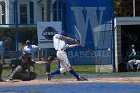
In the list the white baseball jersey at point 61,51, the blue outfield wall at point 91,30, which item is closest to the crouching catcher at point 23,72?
the white baseball jersey at point 61,51

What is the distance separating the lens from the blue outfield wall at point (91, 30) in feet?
88.1

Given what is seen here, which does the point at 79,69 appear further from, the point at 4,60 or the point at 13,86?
the point at 13,86

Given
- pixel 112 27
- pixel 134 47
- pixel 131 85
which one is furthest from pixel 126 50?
pixel 131 85

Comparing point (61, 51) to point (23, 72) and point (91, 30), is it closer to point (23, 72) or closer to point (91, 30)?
point (23, 72)

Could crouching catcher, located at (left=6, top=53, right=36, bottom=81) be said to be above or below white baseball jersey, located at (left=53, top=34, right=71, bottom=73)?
below

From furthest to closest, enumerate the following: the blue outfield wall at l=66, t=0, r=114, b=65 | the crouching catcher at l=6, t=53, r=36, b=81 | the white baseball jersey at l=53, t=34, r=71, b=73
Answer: the blue outfield wall at l=66, t=0, r=114, b=65 < the crouching catcher at l=6, t=53, r=36, b=81 < the white baseball jersey at l=53, t=34, r=71, b=73

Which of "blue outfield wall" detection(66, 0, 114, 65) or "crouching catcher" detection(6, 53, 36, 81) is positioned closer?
"crouching catcher" detection(6, 53, 36, 81)

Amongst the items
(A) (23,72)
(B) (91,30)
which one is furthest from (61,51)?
(B) (91,30)

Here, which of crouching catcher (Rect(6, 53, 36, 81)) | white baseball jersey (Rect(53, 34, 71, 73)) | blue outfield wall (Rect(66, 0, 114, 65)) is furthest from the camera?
blue outfield wall (Rect(66, 0, 114, 65))

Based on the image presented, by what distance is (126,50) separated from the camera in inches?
1202

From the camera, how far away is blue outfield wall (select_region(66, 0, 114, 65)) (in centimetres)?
2684

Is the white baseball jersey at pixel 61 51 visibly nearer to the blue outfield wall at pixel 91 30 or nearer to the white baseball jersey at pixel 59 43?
the white baseball jersey at pixel 59 43

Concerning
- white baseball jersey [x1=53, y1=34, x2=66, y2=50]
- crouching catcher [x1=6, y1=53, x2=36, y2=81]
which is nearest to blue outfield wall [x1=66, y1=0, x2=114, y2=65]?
crouching catcher [x1=6, y1=53, x2=36, y2=81]

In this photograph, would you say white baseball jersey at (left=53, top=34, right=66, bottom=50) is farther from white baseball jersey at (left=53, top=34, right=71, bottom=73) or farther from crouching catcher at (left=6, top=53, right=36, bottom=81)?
crouching catcher at (left=6, top=53, right=36, bottom=81)
